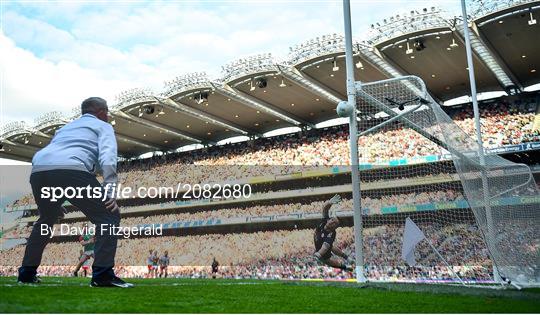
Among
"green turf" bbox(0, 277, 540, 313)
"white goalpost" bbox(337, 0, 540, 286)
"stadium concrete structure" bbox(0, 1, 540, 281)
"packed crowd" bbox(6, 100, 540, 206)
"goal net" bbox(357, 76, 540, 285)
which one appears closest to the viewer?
"green turf" bbox(0, 277, 540, 313)

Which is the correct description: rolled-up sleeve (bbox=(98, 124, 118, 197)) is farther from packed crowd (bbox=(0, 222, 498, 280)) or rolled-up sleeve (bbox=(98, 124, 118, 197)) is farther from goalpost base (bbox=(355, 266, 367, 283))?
packed crowd (bbox=(0, 222, 498, 280))

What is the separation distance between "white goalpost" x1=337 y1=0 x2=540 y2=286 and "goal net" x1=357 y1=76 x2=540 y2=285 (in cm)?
2

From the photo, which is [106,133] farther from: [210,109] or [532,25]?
[210,109]

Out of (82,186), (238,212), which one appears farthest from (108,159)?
(238,212)

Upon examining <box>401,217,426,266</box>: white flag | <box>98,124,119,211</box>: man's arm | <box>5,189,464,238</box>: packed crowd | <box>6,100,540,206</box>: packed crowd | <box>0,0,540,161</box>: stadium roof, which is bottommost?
<box>401,217,426,266</box>: white flag

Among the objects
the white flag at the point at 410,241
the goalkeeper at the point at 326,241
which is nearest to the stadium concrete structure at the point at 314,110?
the goalkeeper at the point at 326,241

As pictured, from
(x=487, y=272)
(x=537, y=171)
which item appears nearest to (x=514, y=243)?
(x=487, y=272)

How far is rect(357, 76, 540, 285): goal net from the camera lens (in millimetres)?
8898

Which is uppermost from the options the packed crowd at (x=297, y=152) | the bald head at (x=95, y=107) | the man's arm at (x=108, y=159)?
the packed crowd at (x=297, y=152)

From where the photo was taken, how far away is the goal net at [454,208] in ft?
29.2

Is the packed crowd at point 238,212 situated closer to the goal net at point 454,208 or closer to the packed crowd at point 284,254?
the packed crowd at point 284,254

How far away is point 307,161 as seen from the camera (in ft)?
104

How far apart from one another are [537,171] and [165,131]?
2389 cm

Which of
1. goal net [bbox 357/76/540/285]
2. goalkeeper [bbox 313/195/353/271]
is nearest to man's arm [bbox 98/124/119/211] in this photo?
goal net [bbox 357/76/540/285]
